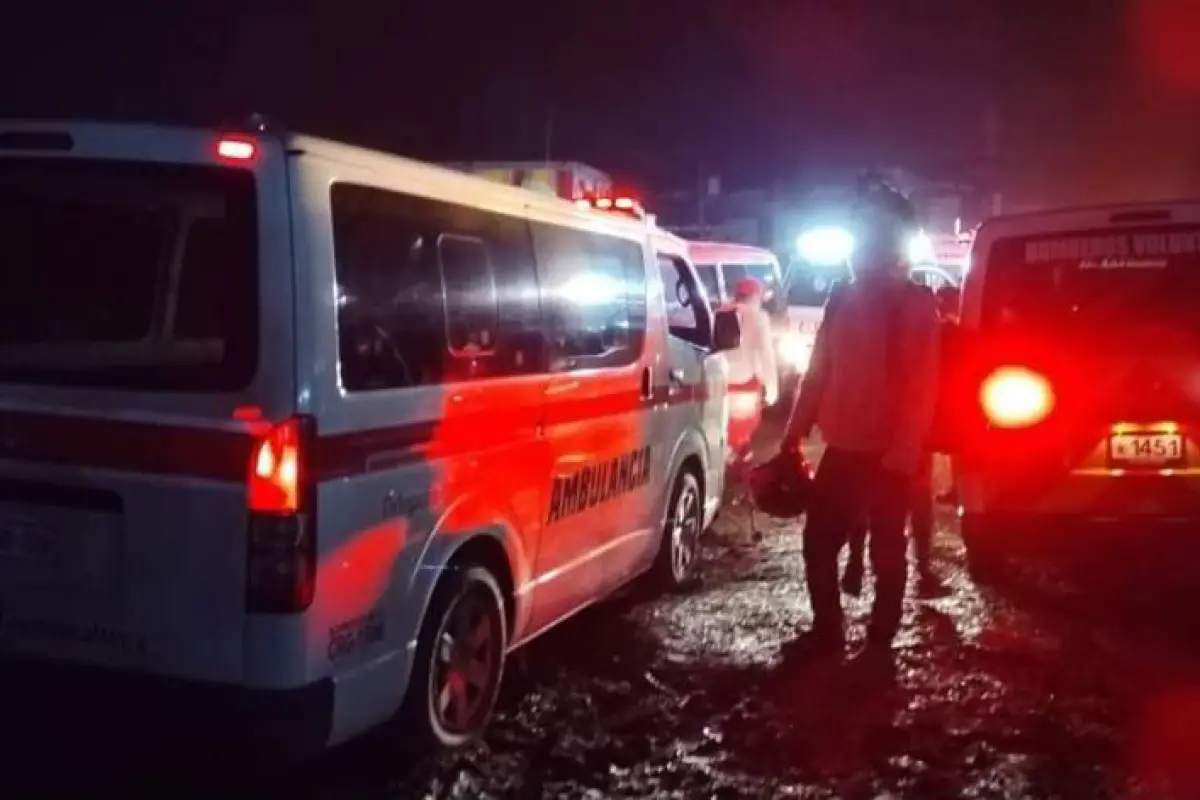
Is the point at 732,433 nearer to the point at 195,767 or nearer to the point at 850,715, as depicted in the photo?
the point at 850,715

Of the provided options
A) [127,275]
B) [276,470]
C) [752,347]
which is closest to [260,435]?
[276,470]

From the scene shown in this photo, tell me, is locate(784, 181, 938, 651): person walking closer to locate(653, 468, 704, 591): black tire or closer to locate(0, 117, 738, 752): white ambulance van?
locate(653, 468, 704, 591): black tire

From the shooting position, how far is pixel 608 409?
21.8 feet

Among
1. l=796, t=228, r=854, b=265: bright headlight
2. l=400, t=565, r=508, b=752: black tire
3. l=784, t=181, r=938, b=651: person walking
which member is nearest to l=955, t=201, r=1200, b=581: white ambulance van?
l=784, t=181, r=938, b=651: person walking

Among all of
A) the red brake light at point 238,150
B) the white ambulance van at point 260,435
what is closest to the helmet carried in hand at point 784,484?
the white ambulance van at point 260,435

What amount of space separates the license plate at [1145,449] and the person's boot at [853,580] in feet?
4.69

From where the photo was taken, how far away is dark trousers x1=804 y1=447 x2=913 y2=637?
6.76 m

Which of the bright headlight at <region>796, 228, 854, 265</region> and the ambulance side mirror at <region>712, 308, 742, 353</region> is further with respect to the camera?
the bright headlight at <region>796, 228, 854, 265</region>

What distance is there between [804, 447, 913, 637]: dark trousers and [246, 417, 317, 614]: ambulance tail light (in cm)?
306

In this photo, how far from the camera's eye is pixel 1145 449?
694 cm

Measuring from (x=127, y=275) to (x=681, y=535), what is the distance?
358 cm

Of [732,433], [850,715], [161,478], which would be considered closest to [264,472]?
[161,478]

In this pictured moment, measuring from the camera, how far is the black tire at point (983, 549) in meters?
7.29

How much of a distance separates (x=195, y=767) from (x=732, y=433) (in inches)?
258
